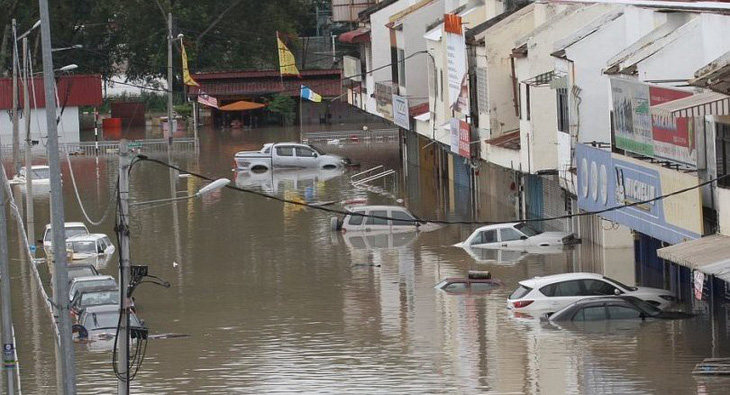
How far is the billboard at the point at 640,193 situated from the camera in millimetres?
29469

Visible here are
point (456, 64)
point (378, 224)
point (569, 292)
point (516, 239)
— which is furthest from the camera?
point (456, 64)

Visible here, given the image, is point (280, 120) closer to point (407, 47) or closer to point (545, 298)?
point (407, 47)

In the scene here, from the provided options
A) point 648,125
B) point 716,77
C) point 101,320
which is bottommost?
point 101,320

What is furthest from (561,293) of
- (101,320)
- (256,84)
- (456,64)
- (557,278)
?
(256,84)

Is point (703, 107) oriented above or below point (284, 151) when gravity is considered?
above

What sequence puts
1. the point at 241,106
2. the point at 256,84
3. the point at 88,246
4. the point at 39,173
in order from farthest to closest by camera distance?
the point at 256,84 → the point at 241,106 → the point at 39,173 → the point at 88,246

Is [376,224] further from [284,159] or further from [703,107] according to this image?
[703,107]

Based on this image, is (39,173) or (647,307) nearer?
(647,307)

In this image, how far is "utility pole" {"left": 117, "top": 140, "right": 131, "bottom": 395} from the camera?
71.8 feet

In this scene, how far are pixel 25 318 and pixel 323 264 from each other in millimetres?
9792

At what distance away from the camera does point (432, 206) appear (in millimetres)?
55156

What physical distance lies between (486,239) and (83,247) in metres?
11.2

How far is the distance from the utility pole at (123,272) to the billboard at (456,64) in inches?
1179

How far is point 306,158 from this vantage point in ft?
229
